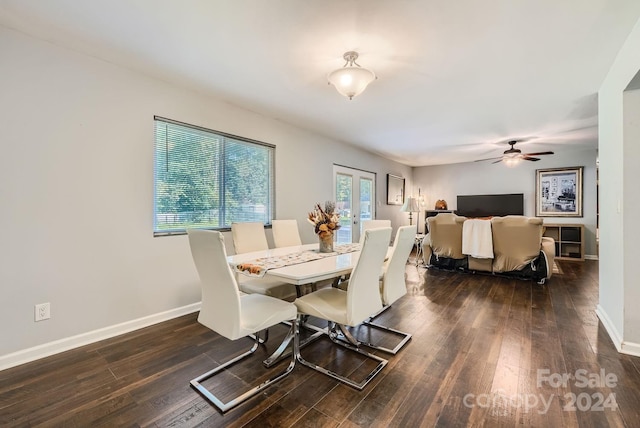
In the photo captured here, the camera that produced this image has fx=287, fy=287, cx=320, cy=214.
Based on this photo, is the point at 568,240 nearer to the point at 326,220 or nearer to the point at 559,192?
the point at 559,192

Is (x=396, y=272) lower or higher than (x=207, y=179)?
lower

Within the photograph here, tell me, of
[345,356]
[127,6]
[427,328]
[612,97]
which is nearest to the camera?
[127,6]

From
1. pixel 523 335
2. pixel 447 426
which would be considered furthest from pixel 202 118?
pixel 523 335

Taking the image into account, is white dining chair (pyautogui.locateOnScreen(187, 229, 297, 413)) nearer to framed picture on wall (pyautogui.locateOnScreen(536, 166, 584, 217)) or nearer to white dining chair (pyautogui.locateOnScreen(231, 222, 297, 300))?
white dining chair (pyautogui.locateOnScreen(231, 222, 297, 300))

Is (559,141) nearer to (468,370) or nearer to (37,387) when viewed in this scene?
(468,370)

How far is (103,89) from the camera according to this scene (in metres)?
2.47

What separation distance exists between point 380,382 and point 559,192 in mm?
6872

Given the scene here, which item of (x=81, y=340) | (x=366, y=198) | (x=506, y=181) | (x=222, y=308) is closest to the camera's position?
(x=222, y=308)

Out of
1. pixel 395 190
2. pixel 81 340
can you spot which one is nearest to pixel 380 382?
pixel 81 340

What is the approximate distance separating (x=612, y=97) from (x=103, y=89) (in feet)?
14.3

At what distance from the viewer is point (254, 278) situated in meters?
2.57

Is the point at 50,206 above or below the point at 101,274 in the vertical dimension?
above

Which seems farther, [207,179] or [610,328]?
[207,179]

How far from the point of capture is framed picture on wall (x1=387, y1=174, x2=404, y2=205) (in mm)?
6969
